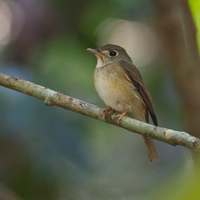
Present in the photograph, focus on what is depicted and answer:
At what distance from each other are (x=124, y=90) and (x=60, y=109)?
687 millimetres

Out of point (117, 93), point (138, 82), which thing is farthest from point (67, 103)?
point (138, 82)

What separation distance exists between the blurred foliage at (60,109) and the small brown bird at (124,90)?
0.30 meters

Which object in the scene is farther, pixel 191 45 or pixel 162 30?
pixel 162 30

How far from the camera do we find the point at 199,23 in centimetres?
161

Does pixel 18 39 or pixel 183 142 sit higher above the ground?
pixel 18 39

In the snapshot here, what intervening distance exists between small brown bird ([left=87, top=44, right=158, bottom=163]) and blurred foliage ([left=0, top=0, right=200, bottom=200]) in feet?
0.99

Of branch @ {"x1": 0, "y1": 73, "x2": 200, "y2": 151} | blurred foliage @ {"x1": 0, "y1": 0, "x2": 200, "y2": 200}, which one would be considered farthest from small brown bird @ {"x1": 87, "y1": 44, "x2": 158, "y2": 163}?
branch @ {"x1": 0, "y1": 73, "x2": 200, "y2": 151}

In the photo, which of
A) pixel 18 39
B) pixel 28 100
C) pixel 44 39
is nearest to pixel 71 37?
pixel 44 39

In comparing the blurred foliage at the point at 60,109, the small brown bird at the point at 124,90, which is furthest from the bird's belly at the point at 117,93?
the blurred foliage at the point at 60,109

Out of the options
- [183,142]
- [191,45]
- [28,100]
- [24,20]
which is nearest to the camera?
[183,142]

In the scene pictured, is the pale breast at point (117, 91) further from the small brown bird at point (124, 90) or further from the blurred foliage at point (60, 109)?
the blurred foliage at point (60, 109)

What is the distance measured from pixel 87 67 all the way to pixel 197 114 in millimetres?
1596

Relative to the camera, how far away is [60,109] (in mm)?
3703

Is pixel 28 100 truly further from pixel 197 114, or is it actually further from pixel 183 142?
pixel 183 142
